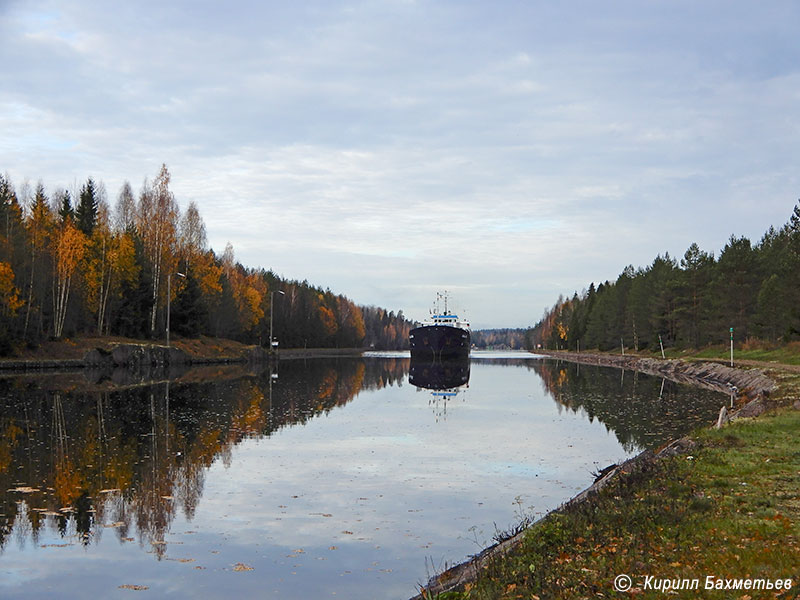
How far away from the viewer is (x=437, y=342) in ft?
292

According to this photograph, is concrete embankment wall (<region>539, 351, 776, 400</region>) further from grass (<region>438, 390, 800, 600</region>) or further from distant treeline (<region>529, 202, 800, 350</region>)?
grass (<region>438, 390, 800, 600</region>)

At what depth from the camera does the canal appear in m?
8.59

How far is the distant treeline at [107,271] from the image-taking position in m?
54.1

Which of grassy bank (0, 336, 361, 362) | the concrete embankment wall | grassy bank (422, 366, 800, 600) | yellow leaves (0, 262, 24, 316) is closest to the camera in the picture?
grassy bank (422, 366, 800, 600)

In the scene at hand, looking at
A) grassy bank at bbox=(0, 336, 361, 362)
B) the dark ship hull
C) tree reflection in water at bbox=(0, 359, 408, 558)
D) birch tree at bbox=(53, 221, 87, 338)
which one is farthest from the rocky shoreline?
birch tree at bbox=(53, 221, 87, 338)

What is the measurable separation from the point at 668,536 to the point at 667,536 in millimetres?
11

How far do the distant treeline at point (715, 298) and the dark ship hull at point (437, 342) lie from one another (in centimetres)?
2195

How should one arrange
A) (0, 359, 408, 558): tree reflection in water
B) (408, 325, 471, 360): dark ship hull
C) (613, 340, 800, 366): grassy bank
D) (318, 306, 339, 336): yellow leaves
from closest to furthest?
(0, 359, 408, 558): tree reflection in water < (613, 340, 800, 366): grassy bank < (408, 325, 471, 360): dark ship hull < (318, 306, 339, 336): yellow leaves

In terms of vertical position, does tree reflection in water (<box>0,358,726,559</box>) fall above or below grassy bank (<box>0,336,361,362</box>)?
below

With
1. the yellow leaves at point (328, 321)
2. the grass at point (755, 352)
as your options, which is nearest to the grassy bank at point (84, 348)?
the grass at point (755, 352)

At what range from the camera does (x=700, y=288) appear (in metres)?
70.1

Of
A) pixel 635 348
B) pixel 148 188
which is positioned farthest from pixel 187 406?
pixel 635 348

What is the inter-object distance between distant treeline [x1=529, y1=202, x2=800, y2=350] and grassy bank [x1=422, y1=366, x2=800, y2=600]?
132 feet

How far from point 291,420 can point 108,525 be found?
522 inches
